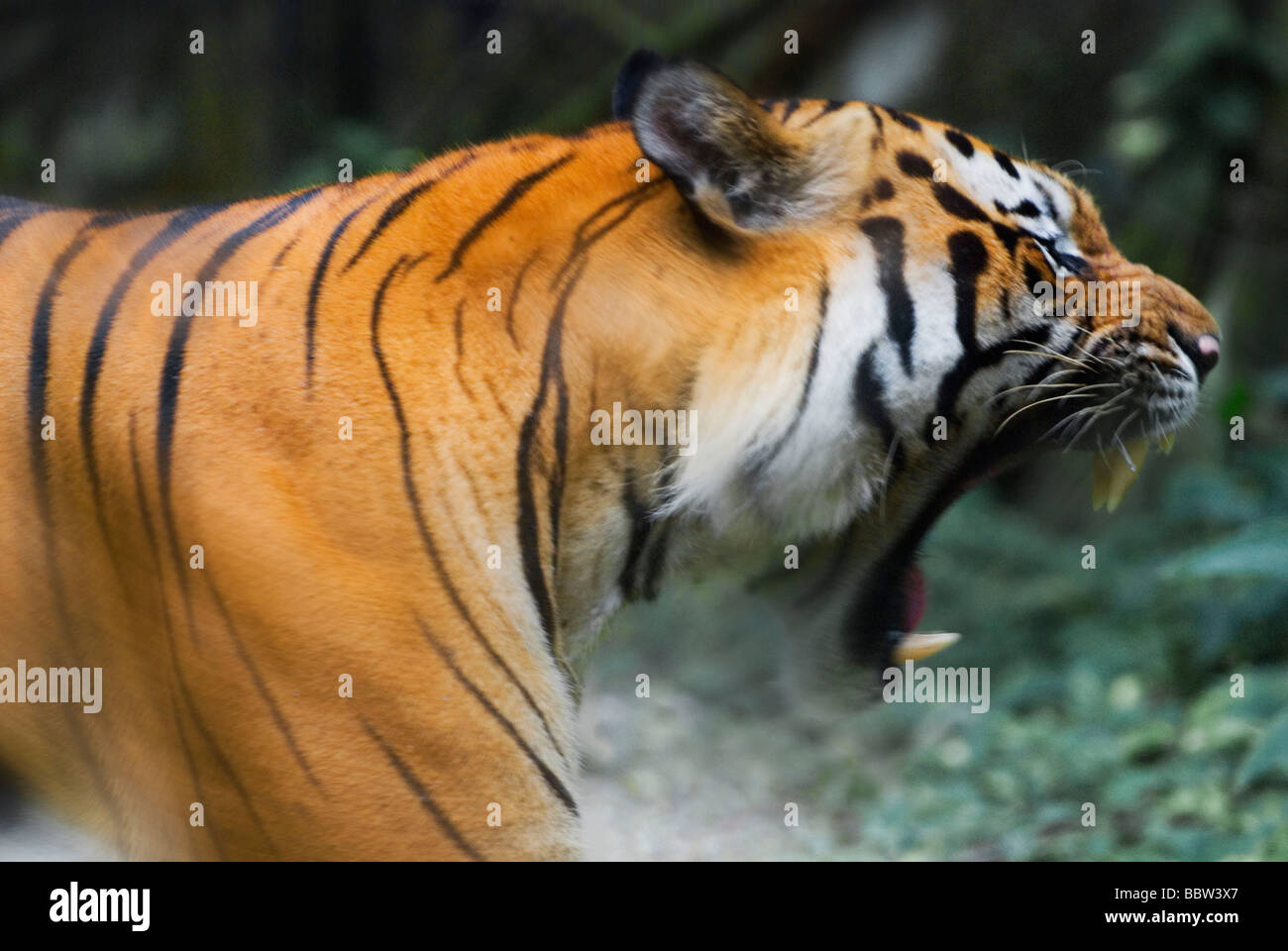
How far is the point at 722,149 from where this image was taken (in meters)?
1.90

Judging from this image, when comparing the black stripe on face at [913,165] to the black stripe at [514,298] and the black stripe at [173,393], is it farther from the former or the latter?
the black stripe at [173,393]

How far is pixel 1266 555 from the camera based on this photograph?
3891mm

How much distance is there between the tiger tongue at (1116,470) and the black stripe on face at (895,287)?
55 cm

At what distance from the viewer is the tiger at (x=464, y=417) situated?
69.2 inches

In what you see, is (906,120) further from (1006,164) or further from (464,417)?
(464,417)

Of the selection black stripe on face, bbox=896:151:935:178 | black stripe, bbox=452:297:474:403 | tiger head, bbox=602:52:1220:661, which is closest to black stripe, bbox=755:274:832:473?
tiger head, bbox=602:52:1220:661

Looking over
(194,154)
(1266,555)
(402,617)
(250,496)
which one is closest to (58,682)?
(250,496)

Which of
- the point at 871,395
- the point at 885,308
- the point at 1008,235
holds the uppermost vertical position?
the point at 1008,235

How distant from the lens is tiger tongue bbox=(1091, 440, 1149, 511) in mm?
2285

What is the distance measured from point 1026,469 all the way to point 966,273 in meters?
4.47

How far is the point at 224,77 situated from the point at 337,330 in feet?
16.1

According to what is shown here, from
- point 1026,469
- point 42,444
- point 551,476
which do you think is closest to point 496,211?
point 551,476

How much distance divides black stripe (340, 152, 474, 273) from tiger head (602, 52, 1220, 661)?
307 mm

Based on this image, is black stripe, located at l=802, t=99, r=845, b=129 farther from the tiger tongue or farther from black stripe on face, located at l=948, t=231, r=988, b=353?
the tiger tongue
